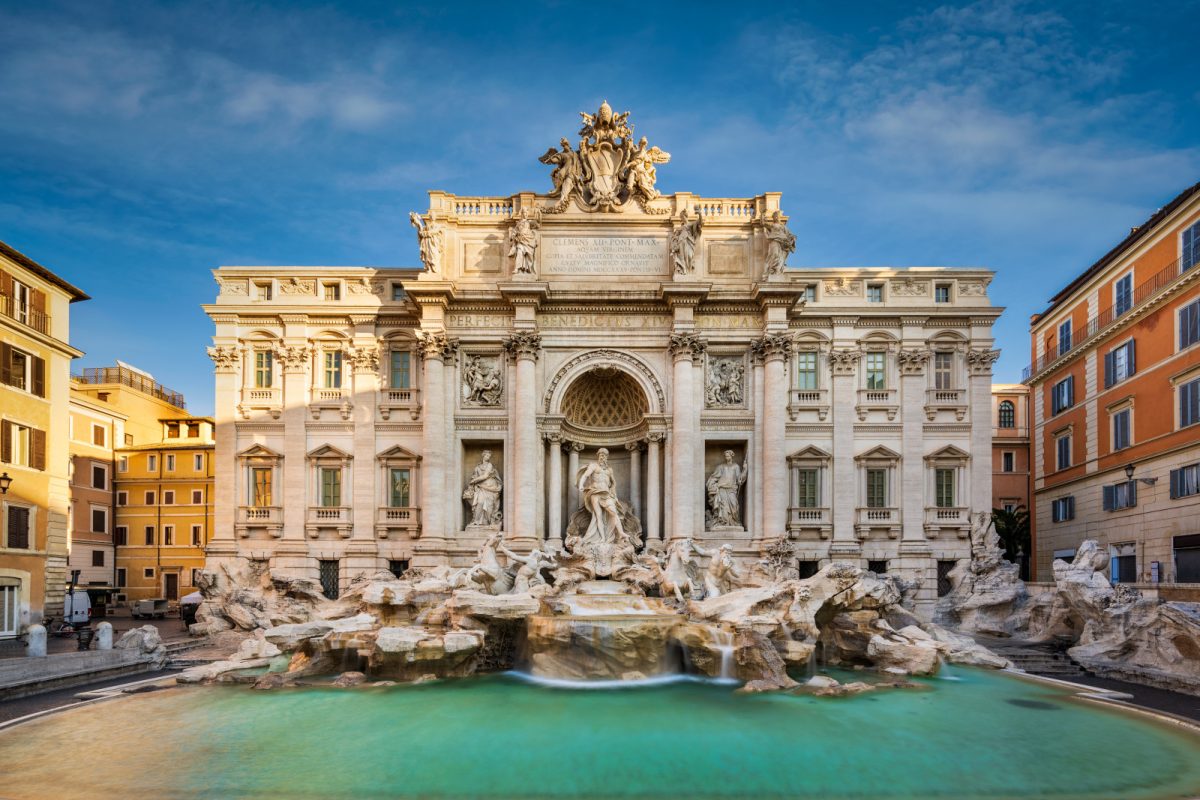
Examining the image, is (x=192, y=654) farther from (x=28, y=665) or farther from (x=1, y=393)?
(x=1, y=393)

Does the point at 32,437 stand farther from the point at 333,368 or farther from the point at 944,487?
the point at 944,487

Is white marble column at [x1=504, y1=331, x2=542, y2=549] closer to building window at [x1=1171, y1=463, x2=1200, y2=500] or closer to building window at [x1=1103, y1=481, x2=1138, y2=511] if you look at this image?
building window at [x1=1171, y1=463, x2=1200, y2=500]

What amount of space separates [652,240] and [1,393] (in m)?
22.1

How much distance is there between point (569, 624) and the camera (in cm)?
1788

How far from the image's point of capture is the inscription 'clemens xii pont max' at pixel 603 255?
27.3 metres

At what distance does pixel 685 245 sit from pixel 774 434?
24.4 feet

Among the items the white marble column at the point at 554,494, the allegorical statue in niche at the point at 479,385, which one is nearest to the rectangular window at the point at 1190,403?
the white marble column at the point at 554,494

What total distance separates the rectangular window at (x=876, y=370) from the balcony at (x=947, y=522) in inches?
193

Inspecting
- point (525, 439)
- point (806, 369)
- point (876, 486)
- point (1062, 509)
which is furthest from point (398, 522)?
point (1062, 509)

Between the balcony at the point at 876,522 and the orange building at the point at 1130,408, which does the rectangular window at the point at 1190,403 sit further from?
the balcony at the point at 876,522

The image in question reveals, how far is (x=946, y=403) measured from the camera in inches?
1082

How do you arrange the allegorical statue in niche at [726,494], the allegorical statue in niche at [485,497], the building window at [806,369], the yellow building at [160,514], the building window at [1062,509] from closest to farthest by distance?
the allegorical statue in niche at [485,497]
the allegorical statue in niche at [726,494]
the building window at [806,369]
the building window at [1062,509]
the yellow building at [160,514]

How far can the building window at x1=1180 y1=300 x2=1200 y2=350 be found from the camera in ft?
75.6

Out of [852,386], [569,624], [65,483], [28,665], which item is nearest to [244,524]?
[65,483]
